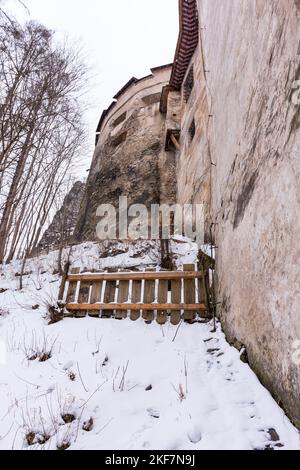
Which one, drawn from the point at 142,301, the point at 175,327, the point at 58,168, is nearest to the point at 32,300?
the point at 142,301

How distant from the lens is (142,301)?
4.24 metres

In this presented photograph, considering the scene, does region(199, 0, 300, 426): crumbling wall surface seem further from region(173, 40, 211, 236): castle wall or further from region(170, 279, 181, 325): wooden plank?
region(173, 40, 211, 236): castle wall

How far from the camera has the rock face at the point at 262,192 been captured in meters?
1.82

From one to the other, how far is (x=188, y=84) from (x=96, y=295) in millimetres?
8918

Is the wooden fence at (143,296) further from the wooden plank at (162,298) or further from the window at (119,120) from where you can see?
the window at (119,120)

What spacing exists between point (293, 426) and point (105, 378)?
66.2 inches

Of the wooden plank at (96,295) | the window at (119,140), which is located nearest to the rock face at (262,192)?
the wooden plank at (96,295)

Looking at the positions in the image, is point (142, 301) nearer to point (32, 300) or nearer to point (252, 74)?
point (32, 300)

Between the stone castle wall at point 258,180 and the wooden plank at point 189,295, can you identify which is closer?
the stone castle wall at point 258,180

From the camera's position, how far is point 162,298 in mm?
4184

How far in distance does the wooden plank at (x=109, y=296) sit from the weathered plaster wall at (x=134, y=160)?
686cm

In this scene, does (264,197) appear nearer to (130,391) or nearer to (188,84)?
(130,391)

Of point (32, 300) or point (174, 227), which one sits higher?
point (174, 227)
